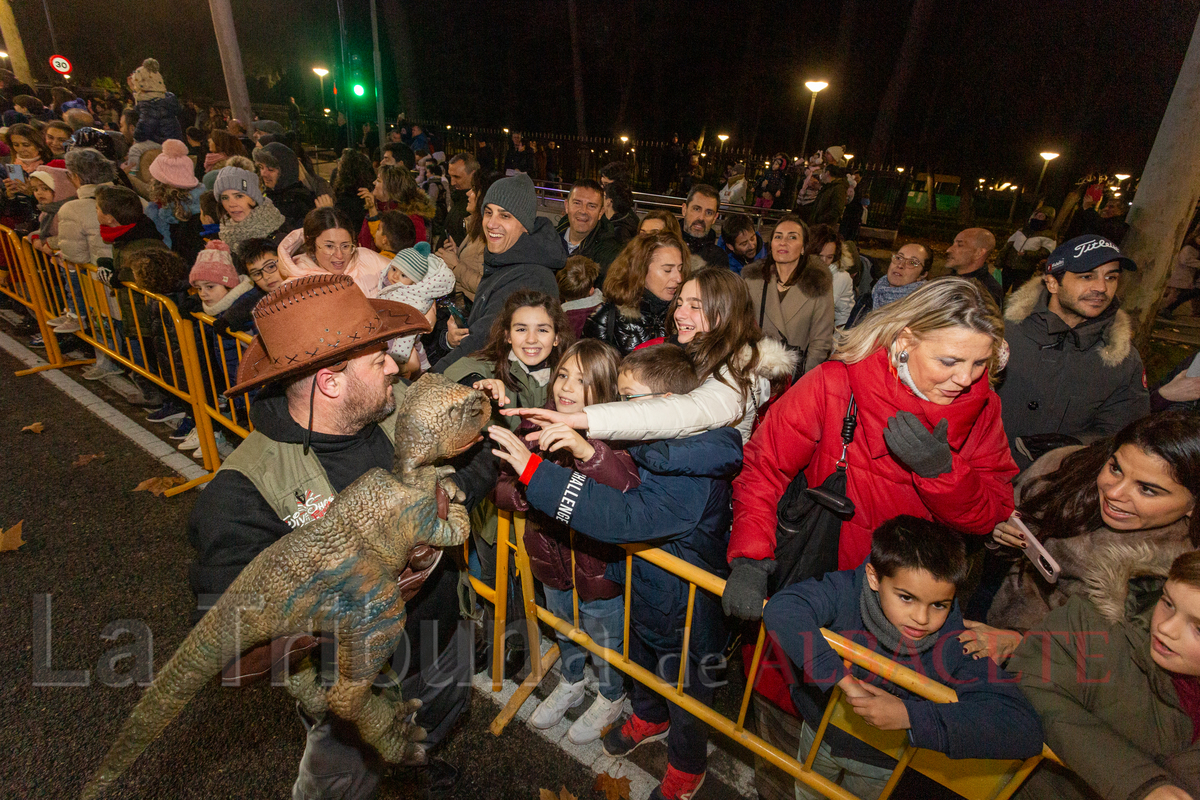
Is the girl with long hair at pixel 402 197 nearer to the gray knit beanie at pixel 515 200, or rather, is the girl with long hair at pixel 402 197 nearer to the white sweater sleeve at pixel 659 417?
the gray knit beanie at pixel 515 200

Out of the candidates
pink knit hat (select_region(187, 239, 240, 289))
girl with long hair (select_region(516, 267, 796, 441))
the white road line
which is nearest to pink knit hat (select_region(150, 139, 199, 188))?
the white road line

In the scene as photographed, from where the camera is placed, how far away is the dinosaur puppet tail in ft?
4.26

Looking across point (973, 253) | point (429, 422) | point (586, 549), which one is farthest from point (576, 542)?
point (973, 253)

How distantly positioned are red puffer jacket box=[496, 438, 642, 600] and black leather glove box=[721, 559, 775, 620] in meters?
0.54

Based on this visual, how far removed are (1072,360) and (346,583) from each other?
12.9ft

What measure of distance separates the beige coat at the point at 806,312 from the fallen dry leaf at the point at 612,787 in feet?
11.3

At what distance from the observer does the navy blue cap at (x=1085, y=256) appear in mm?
3127

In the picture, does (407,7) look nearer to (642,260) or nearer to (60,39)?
(60,39)

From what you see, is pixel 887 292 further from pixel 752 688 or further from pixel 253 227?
pixel 253 227

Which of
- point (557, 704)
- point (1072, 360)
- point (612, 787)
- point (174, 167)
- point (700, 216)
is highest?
point (174, 167)

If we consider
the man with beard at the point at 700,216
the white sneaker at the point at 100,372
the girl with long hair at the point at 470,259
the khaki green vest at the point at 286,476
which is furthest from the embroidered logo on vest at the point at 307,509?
the white sneaker at the point at 100,372

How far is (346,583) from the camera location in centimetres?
139

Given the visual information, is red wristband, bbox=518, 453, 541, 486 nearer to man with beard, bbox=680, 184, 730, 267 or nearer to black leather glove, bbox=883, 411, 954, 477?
black leather glove, bbox=883, 411, 954, 477

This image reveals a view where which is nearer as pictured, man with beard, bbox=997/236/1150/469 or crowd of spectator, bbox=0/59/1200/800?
crowd of spectator, bbox=0/59/1200/800
